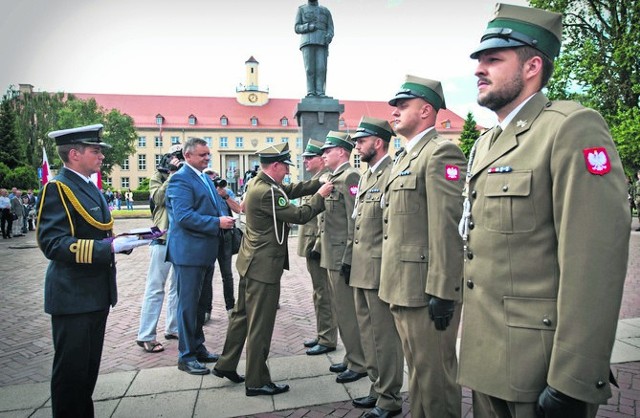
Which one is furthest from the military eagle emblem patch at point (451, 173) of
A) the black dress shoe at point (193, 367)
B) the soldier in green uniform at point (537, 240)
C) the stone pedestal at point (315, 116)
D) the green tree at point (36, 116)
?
the green tree at point (36, 116)

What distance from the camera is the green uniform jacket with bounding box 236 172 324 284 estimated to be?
403 cm

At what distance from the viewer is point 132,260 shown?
1245 cm

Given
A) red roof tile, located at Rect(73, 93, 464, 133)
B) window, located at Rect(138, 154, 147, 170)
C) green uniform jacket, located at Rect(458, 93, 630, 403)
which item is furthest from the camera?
red roof tile, located at Rect(73, 93, 464, 133)

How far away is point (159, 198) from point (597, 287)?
17.1 feet

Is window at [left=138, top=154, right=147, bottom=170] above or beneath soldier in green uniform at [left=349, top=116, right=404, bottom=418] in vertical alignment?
above

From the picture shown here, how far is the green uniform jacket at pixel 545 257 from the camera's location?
150 cm

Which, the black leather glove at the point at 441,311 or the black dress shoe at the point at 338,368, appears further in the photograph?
the black dress shoe at the point at 338,368

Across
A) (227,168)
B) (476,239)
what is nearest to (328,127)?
(476,239)

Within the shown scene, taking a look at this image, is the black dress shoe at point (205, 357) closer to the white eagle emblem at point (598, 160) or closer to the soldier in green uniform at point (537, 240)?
the soldier in green uniform at point (537, 240)

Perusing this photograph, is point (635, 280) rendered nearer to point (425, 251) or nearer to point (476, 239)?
point (425, 251)

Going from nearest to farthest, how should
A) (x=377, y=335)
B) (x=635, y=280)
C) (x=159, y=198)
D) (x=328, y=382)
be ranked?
1. (x=377, y=335)
2. (x=328, y=382)
3. (x=159, y=198)
4. (x=635, y=280)

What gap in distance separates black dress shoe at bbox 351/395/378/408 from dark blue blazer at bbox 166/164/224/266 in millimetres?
2088

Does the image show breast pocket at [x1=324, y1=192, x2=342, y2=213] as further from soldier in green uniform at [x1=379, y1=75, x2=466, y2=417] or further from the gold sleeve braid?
the gold sleeve braid

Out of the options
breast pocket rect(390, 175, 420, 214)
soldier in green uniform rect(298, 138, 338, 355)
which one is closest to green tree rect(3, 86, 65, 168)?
soldier in green uniform rect(298, 138, 338, 355)
